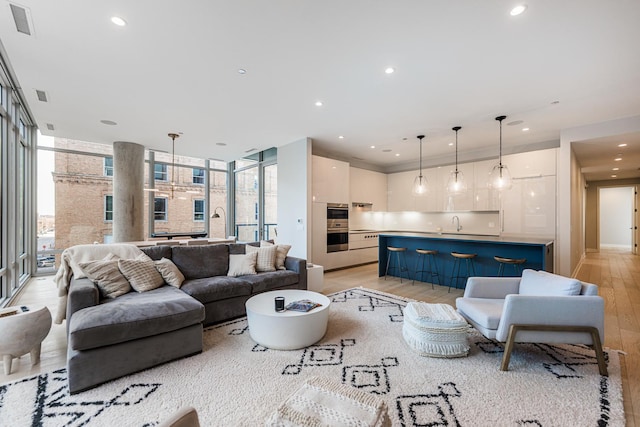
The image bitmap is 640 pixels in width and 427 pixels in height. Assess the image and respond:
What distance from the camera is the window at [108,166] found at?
6641 millimetres

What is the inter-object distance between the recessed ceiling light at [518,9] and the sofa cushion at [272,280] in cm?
358

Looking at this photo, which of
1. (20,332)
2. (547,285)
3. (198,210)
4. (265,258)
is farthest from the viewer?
(198,210)

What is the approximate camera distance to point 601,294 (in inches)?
183

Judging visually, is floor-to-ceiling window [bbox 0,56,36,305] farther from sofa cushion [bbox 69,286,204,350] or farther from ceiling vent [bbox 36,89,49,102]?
sofa cushion [bbox 69,286,204,350]

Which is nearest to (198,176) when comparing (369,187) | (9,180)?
(9,180)

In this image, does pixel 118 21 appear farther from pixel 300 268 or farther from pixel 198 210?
pixel 198 210

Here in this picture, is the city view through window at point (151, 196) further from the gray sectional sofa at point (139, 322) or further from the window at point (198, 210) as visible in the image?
the gray sectional sofa at point (139, 322)

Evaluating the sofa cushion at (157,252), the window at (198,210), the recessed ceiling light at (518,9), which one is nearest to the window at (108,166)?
the window at (198,210)

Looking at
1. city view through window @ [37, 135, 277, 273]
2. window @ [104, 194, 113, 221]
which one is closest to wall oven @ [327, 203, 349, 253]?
city view through window @ [37, 135, 277, 273]

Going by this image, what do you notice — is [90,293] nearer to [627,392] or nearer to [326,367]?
[326,367]

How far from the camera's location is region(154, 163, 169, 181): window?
23.8 feet

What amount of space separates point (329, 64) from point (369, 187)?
5.06 m

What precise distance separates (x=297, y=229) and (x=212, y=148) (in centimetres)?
294

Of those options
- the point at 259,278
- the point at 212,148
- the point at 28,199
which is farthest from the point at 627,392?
the point at 28,199
